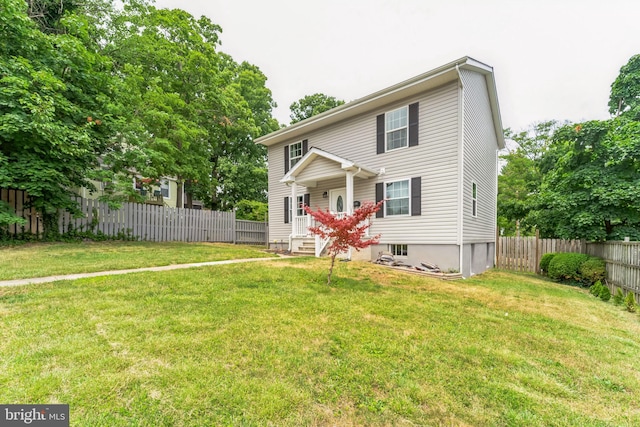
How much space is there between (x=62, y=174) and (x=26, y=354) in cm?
1039

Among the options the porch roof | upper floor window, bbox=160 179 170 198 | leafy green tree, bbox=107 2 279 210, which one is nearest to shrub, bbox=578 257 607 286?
the porch roof

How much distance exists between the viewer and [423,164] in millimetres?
9484

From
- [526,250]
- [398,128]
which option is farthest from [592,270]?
[398,128]

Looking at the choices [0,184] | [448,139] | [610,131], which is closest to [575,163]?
[610,131]

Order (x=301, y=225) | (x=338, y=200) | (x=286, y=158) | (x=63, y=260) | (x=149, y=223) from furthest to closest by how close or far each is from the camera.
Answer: (x=286, y=158) → (x=149, y=223) → (x=301, y=225) → (x=338, y=200) → (x=63, y=260)

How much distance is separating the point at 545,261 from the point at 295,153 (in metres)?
11.9

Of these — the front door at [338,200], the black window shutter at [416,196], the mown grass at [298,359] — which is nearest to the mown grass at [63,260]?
the mown grass at [298,359]

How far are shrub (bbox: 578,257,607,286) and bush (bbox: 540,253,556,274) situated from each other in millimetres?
1406

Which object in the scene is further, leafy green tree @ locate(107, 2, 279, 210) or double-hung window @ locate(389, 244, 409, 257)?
leafy green tree @ locate(107, 2, 279, 210)

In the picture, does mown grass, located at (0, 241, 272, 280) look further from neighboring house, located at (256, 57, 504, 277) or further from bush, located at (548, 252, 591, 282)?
bush, located at (548, 252, 591, 282)

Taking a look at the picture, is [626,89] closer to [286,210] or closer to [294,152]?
[294,152]

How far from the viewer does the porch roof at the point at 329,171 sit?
394 inches

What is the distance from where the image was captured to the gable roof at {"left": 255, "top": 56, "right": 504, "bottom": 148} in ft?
28.2

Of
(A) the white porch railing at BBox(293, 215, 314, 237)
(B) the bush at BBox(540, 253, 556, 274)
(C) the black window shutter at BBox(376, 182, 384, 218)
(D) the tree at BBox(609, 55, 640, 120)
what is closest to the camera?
(C) the black window shutter at BBox(376, 182, 384, 218)
